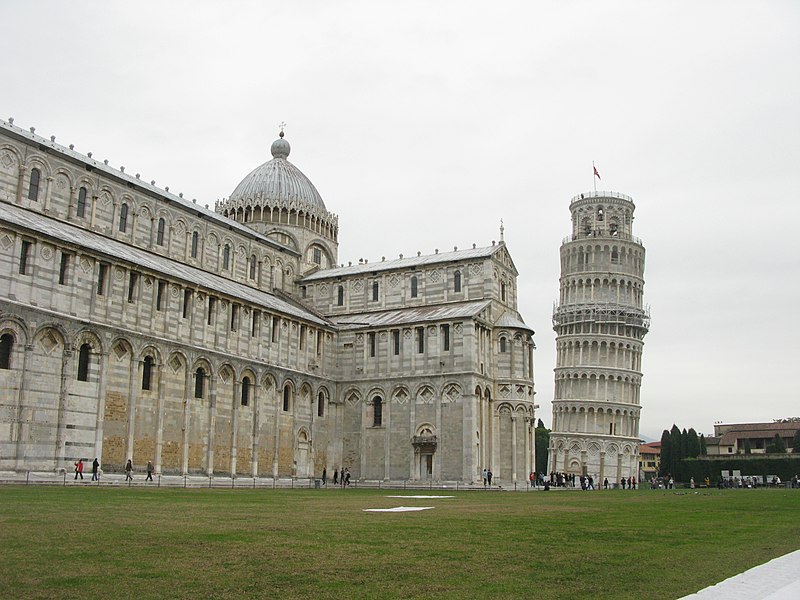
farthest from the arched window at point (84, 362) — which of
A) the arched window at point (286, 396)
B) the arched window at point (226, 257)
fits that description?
the arched window at point (226, 257)

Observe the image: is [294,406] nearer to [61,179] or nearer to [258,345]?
[258,345]

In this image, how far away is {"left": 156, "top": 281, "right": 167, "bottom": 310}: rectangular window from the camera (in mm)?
48784

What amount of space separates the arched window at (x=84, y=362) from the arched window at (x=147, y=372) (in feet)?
13.4

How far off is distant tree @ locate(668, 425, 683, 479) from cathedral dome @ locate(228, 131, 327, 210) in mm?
55954

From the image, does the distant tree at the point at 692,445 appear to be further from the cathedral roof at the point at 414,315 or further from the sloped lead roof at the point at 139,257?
the sloped lead roof at the point at 139,257

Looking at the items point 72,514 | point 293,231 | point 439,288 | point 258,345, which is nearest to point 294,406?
point 258,345

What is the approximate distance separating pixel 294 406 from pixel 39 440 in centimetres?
2212

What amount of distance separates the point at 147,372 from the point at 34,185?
46.2 ft

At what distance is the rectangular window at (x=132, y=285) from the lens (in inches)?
1854

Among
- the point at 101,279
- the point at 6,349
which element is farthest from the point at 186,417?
the point at 6,349

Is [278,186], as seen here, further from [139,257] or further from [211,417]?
[211,417]

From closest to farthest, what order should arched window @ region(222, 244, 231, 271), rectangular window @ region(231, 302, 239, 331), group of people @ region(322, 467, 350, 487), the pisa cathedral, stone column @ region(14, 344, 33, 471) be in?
stone column @ region(14, 344, 33, 471) → the pisa cathedral → rectangular window @ region(231, 302, 239, 331) → group of people @ region(322, 467, 350, 487) → arched window @ region(222, 244, 231, 271)

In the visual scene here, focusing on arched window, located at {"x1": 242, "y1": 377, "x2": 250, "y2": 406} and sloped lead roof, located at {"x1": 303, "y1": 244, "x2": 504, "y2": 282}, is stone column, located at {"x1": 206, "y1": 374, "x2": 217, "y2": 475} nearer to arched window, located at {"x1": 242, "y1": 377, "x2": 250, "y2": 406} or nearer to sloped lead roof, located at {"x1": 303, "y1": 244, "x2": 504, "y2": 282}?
arched window, located at {"x1": 242, "y1": 377, "x2": 250, "y2": 406}

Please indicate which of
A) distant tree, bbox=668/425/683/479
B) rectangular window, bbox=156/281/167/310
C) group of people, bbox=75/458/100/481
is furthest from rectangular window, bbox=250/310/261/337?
distant tree, bbox=668/425/683/479
